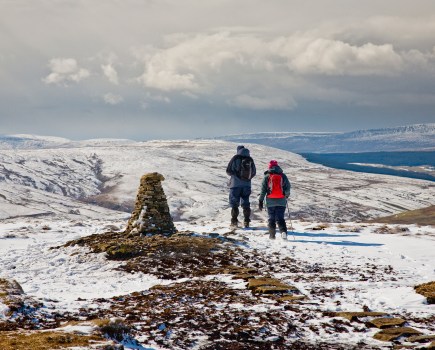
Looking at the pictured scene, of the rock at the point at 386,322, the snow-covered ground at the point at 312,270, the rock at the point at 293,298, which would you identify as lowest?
the snow-covered ground at the point at 312,270

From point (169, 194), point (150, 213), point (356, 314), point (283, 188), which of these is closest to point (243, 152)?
point (283, 188)

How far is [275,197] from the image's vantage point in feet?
68.6

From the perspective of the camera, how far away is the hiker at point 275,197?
820 inches

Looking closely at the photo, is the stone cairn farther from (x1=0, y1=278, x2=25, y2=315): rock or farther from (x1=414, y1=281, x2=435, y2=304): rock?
(x1=414, y1=281, x2=435, y2=304): rock

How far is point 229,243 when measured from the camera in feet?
62.7

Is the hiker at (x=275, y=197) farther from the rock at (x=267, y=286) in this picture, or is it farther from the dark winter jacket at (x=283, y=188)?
the rock at (x=267, y=286)

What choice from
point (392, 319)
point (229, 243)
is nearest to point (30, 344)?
point (392, 319)

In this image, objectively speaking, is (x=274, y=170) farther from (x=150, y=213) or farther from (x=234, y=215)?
(x=150, y=213)

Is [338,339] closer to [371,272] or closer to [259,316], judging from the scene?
[259,316]

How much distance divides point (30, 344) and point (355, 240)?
17.4 m

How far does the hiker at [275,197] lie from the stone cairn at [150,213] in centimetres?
459

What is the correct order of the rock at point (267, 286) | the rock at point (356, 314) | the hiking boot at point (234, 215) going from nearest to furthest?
the rock at point (356, 314) < the rock at point (267, 286) < the hiking boot at point (234, 215)

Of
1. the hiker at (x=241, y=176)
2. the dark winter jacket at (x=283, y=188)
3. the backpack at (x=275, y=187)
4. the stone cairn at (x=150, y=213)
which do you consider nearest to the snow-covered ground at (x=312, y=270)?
the hiker at (x=241, y=176)

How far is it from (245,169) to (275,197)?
146 inches
